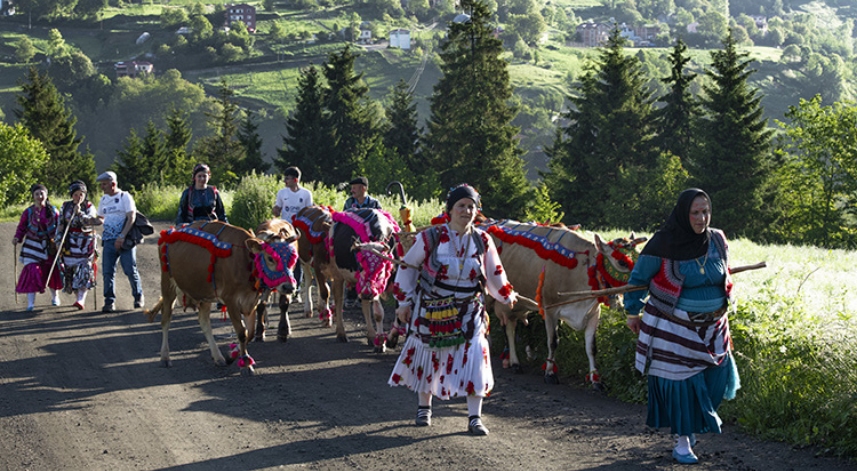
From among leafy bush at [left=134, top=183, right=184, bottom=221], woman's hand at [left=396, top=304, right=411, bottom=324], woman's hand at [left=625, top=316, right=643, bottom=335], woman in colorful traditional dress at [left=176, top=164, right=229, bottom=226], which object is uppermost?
woman in colorful traditional dress at [left=176, top=164, right=229, bottom=226]

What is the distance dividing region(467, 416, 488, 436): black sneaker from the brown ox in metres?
3.22

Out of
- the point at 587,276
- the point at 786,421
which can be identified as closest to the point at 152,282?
the point at 587,276

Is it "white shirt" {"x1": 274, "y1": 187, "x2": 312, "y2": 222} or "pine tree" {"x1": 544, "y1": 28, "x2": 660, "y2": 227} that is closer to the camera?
"white shirt" {"x1": 274, "y1": 187, "x2": 312, "y2": 222}

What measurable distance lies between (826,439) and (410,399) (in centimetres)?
401

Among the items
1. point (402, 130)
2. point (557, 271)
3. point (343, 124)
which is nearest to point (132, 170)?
point (343, 124)

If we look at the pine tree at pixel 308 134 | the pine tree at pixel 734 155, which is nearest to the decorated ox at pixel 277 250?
the pine tree at pixel 734 155

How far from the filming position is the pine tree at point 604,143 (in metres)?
65.1

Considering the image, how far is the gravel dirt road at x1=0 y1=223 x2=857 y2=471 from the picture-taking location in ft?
21.4

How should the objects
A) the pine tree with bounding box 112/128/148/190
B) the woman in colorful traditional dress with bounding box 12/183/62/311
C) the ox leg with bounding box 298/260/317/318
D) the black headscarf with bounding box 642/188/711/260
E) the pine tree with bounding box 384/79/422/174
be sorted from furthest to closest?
1. the pine tree with bounding box 384/79/422/174
2. the pine tree with bounding box 112/128/148/190
3. the woman in colorful traditional dress with bounding box 12/183/62/311
4. the ox leg with bounding box 298/260/317/318
5. the black headscarf with bounding box 642/188/711/260

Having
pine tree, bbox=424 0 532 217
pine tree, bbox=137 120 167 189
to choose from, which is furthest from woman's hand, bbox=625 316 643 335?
pine tree, bbox=137 120 167 189

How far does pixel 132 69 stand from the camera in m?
189

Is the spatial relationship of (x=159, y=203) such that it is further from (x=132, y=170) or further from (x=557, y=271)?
(x=132, y=170)

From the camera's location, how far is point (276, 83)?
178875 mm

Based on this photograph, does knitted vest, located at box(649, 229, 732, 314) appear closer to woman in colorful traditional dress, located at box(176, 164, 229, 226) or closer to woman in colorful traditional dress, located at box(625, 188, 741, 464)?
woman in colorful traditional dress, located at box(625, 188, 741, 464)
